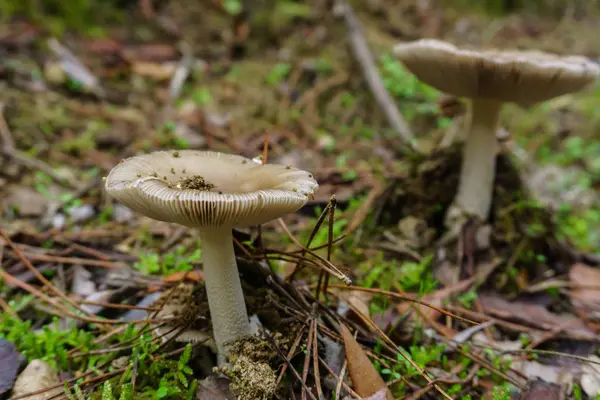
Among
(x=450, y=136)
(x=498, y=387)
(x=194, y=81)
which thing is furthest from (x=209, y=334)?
(x=194, y=81)

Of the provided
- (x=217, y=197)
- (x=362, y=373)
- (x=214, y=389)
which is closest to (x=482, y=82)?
(x=362, y=373)

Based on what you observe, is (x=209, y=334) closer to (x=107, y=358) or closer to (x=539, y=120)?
(x=107, y=358)

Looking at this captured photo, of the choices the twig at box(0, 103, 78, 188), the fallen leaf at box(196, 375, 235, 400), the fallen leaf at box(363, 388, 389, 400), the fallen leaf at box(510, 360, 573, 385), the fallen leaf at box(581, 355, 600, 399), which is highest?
the twig at box(0, 103, 78, 188)

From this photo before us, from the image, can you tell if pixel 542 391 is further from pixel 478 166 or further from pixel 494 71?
pixel 494 71

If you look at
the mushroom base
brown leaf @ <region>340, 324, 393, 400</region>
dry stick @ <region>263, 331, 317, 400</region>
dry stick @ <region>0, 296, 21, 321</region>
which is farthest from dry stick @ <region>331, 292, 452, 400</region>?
dry stick @ <region>0, 296, 21, 321</region>

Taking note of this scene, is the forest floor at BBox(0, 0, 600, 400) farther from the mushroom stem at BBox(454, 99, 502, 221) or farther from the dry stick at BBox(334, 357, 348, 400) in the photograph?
the mushroom stem at BBox(454, 99, 502, 221)

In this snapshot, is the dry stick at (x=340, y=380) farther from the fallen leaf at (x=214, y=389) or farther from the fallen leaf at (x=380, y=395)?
the fallen leaf at (x=214, y=389)
